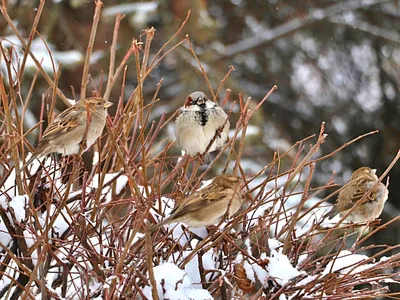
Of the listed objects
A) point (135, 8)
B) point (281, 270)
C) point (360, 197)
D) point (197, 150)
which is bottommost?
point (281, 270)

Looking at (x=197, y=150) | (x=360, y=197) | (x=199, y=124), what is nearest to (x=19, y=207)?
(x=197, y=150)

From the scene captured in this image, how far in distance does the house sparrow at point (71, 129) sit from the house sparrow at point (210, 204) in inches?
29.5

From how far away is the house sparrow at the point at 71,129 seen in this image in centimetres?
283

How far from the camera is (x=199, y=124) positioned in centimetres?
336

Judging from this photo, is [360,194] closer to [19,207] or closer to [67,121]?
[67,121]

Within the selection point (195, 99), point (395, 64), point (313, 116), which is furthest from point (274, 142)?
point (195, 99)

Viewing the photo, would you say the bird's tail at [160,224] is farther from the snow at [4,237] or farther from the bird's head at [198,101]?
the bird's head at [198,101]

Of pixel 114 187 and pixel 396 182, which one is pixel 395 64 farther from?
pixel 114 187

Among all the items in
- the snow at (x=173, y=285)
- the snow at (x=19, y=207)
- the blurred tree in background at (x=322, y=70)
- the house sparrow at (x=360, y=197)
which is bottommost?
the snow at (x=173, y=285)

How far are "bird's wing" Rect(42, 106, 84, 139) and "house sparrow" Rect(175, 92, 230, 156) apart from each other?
0.48 m

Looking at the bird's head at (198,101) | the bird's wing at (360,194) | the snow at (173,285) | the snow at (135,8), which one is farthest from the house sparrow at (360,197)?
the snow at (135,8)

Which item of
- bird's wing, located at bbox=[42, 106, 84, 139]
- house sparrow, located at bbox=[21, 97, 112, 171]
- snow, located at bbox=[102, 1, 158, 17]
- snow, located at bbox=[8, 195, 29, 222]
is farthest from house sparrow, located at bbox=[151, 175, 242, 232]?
snow, located at bbox=[102, 1, 158, 17]

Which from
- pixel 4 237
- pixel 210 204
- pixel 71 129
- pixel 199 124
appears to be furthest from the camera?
pixel 199 124

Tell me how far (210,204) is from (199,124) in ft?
4.07
